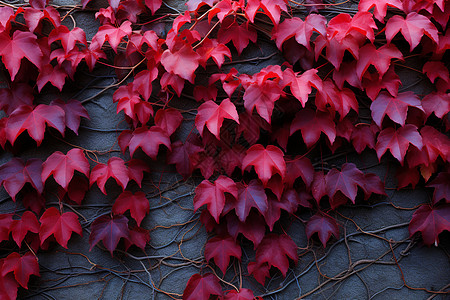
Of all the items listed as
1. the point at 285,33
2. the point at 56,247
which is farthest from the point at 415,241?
the point at 56,247

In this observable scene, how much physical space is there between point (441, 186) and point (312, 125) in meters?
0.72

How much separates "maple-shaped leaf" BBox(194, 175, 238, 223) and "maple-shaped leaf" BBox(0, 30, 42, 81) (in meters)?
1.04

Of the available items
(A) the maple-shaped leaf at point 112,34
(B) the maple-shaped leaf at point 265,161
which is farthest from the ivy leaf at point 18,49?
(B) the maple-shaped leaf at point 265,161

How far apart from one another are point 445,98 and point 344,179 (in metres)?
0.64

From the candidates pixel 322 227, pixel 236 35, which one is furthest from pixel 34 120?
pixel 322 227

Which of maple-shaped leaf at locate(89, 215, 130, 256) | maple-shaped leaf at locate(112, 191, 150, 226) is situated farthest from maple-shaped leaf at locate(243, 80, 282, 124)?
maple-shaped leaf at locate(89, 215, 130, 256)

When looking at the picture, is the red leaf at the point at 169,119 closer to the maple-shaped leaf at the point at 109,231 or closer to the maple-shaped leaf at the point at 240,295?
the maple-shaped leaf at the point at 109,231

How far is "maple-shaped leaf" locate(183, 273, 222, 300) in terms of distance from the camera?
68.1 inches

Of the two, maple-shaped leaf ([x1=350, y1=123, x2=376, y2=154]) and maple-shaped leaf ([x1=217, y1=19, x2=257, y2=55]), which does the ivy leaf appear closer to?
maple-shaped leaf ([x1=217, y1=19, x2=257, y2=55])

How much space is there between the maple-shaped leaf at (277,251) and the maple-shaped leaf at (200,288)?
0.25 meters

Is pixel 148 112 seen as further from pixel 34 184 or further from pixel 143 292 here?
pixel 143 292

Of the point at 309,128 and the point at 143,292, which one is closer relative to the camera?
the point at 309,128

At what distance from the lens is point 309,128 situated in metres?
1.72

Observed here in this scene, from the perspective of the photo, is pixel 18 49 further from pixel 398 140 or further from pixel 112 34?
pixel 398 140
